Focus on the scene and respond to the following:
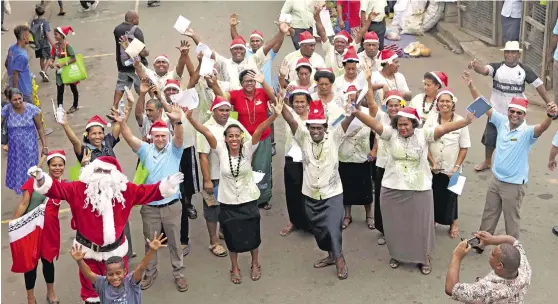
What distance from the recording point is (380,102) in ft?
28.6

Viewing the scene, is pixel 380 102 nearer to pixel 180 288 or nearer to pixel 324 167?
pixel 324 167

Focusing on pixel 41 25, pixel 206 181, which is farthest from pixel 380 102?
pixel 41 25

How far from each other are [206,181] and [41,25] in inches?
302

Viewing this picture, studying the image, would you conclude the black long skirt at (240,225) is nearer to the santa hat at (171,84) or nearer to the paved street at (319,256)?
the paved street at (319,256)

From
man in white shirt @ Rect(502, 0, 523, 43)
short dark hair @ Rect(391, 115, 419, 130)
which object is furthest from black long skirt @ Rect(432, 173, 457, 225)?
man in white shirt @ Rect(502, 0, 523, 43)

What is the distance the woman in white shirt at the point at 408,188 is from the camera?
7.18 meters

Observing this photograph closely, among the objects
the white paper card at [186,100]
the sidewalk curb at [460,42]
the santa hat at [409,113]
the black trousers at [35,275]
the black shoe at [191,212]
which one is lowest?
the sidewalk curb at [460,42]

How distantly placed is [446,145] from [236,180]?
2.22 meters

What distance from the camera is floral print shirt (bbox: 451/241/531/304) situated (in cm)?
512

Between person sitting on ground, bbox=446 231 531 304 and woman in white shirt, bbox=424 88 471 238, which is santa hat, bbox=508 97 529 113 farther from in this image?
person sitting on ground, bbox=446 231 531 304

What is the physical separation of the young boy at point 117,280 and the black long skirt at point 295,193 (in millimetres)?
2884

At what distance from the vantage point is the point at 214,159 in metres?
7.86

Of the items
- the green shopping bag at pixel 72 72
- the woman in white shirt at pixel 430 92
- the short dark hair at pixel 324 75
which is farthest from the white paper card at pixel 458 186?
the green shopping bag at pixel 72 72

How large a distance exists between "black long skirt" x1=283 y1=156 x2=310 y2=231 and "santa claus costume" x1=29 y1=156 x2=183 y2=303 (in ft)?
7.69
